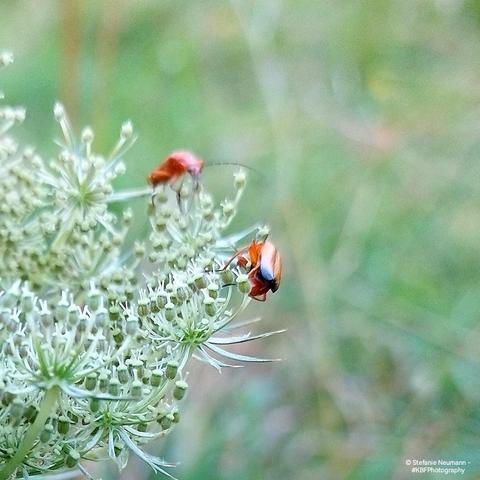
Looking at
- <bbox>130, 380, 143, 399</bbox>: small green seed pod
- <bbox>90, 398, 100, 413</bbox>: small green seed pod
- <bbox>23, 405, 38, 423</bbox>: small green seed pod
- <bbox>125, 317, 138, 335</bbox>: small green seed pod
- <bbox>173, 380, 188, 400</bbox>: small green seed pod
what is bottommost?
<bbox>23, 405, 38, 423</bbox>: small green seed pod

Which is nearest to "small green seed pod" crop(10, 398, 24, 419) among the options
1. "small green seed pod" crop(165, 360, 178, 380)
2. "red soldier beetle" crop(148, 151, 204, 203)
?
"small green seed pod" crop(165, 360, 178, 380)

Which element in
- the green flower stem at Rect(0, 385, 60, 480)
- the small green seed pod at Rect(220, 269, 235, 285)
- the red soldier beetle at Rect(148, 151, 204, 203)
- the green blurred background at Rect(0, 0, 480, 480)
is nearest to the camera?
the green flower stem at Rect(0, 385, 60, 480)

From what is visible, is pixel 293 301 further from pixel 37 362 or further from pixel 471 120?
pixel 37 362

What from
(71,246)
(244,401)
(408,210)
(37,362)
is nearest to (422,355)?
(244,401)

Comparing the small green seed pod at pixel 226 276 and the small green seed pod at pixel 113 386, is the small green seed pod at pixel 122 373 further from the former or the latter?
the small green seed pod at pixel 226 276

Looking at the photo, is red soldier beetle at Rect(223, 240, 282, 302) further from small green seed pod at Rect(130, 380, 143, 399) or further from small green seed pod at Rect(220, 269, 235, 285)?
small green seed pod at Rect(130, 380, 143, 399)

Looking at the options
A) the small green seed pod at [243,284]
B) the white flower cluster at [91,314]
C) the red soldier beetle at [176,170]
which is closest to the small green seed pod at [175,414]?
the white flower cluster at [91,314]
